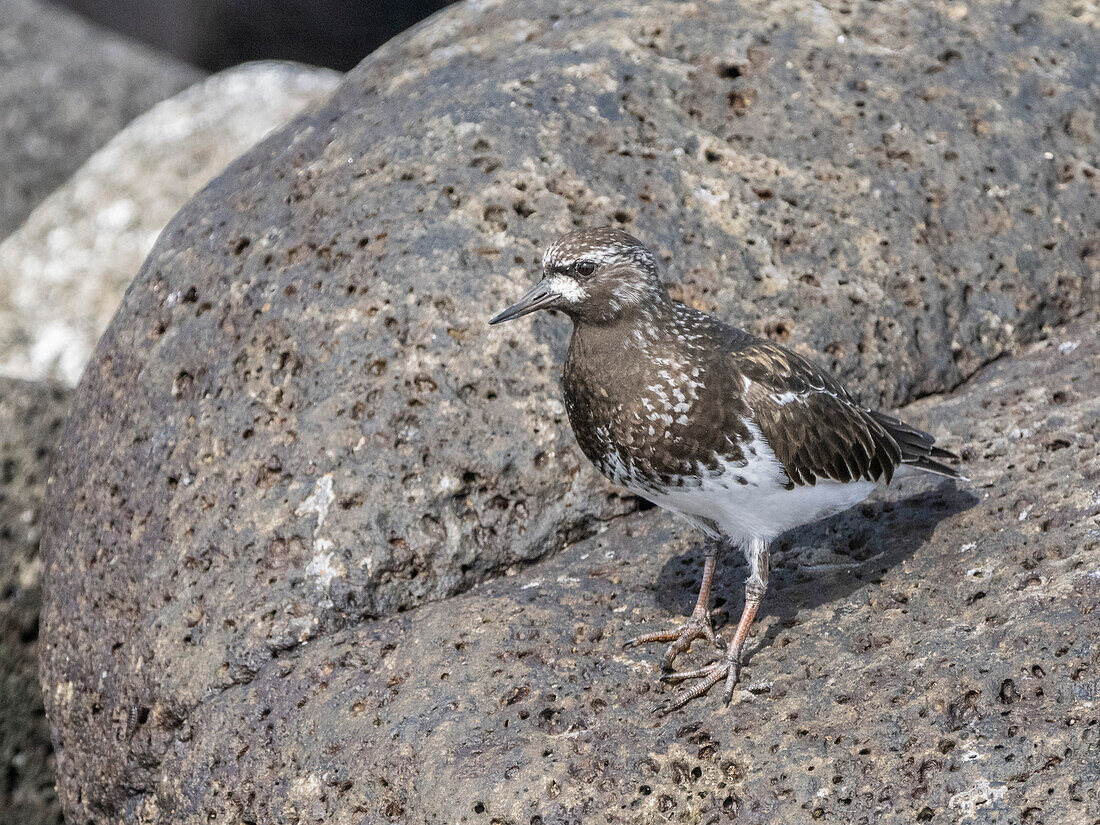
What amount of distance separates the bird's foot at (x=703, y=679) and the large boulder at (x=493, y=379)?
4.5 inches

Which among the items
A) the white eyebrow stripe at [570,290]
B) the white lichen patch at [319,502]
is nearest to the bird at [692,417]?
the white eyebrow stripe at [570,290]

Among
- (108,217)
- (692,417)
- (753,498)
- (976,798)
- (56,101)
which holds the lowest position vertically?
(108,217)

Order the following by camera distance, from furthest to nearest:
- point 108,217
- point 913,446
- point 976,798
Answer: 1. point 108,217
2. point 913,446
3. point 976,798

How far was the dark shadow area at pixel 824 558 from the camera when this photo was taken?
→ 15.9 ft

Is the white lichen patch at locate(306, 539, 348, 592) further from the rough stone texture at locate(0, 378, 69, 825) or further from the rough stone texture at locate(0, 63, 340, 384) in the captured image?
the rough stone texture at locate(0, 63, 340, 384)

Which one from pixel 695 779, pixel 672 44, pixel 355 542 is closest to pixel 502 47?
pixel 672 44

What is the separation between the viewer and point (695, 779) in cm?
388

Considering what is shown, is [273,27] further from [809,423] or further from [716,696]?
[716,696]

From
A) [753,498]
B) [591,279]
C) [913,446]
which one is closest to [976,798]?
[753,498]

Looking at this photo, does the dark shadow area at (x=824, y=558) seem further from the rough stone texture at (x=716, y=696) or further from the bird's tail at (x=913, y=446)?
the bird's tail at (x=913, y=446)

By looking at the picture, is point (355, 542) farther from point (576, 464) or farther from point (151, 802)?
point (151, 802)

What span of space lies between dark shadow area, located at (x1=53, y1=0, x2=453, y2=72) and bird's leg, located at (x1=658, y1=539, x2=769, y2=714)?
1583 centimetres

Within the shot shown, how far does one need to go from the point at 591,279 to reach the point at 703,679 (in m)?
1.78

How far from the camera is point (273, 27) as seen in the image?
18.3 metres
